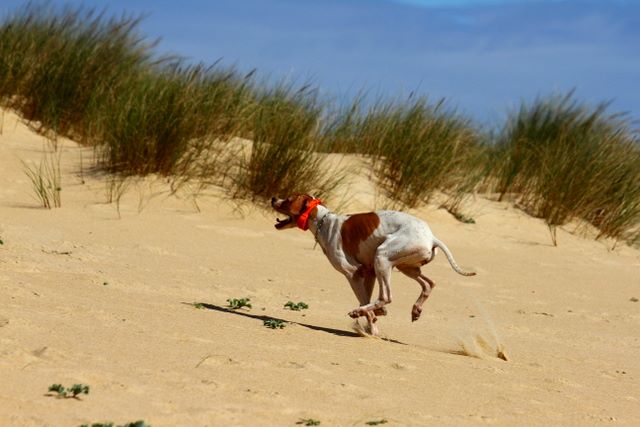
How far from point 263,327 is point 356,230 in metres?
0.97

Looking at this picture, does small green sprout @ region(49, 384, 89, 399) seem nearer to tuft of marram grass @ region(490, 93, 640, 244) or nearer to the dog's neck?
the dog's neck

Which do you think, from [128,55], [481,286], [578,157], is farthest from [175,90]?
[578,157]

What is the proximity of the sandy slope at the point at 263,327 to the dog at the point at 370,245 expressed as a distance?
0.34 metres

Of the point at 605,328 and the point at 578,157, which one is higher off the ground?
the point at 578,157

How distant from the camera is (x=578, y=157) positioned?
51.4 ft

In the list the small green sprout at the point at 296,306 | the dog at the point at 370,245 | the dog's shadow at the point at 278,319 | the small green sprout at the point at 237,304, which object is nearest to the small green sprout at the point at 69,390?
the dog at the point at 370,245

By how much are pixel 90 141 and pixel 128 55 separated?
221cm

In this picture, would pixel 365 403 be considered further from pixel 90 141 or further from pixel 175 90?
pixel 90 141

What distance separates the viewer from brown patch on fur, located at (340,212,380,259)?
7.79m

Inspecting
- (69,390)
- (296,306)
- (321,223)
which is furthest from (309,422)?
(296,306)

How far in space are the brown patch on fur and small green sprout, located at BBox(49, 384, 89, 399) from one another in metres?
2.96

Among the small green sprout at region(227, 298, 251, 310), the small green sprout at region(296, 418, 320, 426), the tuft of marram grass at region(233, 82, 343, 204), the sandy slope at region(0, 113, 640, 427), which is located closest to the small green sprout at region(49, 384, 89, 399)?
the sandy slope at region(0, 113, 640, 427)

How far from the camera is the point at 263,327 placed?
7.62m

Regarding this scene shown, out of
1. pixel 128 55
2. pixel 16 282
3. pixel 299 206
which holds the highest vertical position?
pixel 128 55
